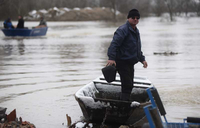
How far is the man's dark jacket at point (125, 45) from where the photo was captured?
5.67 meters

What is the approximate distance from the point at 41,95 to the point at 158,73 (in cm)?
419

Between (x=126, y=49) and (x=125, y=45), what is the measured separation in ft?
0.22

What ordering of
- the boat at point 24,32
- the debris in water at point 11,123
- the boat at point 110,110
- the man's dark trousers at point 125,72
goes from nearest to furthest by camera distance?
the debris in water at point 11,123
the boat at point 110,110
the man's dark trousers at point 125,72
the boat at point 24,32

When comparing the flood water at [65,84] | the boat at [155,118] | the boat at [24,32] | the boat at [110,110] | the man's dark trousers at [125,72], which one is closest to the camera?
the boat at [155,118]

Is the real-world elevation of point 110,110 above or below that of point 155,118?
below

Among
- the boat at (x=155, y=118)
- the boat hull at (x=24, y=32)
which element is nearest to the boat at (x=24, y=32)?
the boat hull at (x=24, y=32)

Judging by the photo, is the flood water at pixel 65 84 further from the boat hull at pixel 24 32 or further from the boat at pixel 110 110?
the boat hull at pixel 24 32

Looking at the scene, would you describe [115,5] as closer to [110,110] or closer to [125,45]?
[125,45]

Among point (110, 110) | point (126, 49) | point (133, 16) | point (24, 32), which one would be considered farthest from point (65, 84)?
point (24, 32)

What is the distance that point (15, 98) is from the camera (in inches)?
313

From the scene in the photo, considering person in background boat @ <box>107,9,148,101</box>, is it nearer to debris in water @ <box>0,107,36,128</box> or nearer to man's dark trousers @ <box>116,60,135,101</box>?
man's dark trousers @ <box>116,60,135,101</box>

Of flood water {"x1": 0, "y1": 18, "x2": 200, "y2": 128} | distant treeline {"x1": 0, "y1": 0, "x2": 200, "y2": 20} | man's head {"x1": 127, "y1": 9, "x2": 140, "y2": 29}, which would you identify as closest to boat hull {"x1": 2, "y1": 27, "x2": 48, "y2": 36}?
→ flood water {"x1": 0, "y1": 18, "x2": 200, "y2": 128}

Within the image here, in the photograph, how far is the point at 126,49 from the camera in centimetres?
579

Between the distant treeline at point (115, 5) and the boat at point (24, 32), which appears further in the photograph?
the distant treeline at point (115, 5)
